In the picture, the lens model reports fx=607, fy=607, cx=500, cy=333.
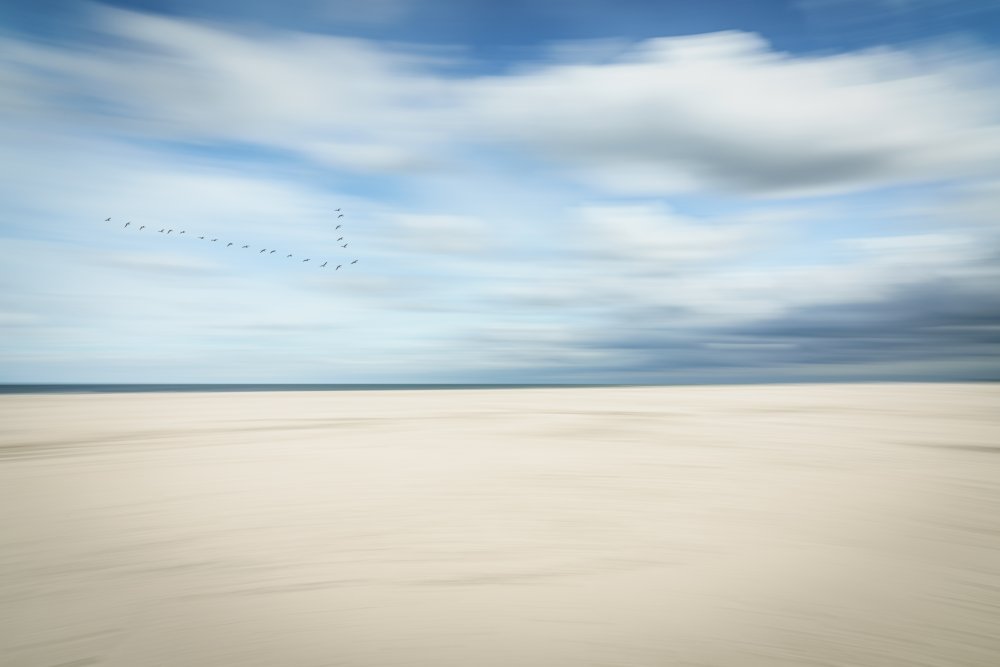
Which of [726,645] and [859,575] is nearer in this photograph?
[726,645]

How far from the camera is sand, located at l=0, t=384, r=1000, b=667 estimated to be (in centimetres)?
236

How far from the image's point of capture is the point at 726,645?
2355 mm

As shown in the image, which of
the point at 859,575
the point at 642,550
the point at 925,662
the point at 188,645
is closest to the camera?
the point at 925,662

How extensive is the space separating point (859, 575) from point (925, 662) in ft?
2.96

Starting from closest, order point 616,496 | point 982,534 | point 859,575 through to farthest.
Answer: point 859,575 → point 982,534 → point 616,496

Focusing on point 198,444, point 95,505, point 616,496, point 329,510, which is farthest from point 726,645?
point 198,444

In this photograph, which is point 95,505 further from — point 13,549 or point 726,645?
point 726,645

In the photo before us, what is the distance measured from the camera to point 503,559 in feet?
10.9

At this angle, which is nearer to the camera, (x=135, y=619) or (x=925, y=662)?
(x=925, y=662)

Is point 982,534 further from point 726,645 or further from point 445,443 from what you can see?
point 445,443

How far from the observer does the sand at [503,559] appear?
236 cm

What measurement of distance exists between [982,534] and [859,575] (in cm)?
131

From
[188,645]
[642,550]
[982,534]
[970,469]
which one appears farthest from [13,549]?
[970,469]

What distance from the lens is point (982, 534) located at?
3.69 meters
